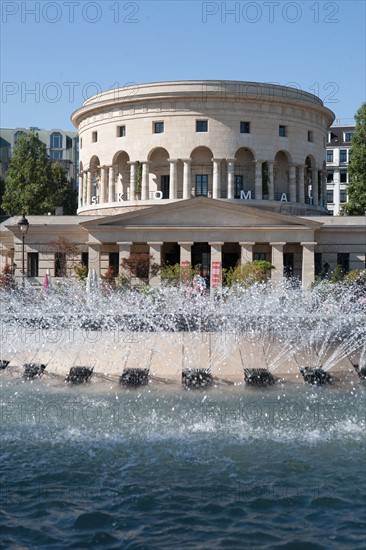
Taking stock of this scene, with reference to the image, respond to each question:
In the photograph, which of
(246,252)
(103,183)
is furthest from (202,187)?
(246,252)

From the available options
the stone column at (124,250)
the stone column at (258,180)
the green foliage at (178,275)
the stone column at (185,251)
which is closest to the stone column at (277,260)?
the stone column at (185,251)

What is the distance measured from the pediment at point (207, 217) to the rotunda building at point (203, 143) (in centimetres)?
696

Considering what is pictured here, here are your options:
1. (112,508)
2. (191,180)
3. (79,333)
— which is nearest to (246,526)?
(112,508)

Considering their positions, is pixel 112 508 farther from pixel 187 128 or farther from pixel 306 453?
pixel 187 128

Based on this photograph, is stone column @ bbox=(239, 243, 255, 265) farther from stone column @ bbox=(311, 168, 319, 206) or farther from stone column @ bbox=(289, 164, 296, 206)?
stone column @ bbox=(311, 168, 319, 206)

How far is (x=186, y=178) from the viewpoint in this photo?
57688mm

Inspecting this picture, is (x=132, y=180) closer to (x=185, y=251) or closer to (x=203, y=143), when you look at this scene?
(x=203, y=143)

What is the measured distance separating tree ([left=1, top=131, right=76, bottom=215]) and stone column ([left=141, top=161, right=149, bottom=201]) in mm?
20952

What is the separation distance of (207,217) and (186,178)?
8.40 m

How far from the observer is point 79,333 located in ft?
71.3

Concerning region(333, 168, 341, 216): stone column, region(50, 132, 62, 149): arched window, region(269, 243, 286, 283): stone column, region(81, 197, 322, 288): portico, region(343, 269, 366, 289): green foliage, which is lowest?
region(343, 269, 366, 289): green foliage

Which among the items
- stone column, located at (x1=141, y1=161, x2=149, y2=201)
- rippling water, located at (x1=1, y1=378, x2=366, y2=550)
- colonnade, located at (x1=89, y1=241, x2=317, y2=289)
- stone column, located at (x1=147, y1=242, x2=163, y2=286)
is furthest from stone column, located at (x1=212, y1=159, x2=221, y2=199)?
rippling water, located at (x1=1, y1=378, x2=366, y2=550)

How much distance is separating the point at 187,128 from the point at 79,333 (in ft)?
127

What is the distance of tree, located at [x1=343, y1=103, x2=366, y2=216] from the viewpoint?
210 ft
